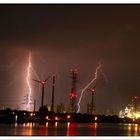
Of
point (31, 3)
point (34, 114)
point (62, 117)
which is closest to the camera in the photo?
point (31, 3)

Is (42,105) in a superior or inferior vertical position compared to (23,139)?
superior

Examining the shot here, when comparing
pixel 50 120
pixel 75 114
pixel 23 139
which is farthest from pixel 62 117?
pixel 23 139

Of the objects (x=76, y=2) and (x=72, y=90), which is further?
(x=72, y=90)

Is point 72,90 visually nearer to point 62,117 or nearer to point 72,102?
point 72,102

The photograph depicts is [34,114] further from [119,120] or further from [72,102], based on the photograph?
[119,120]

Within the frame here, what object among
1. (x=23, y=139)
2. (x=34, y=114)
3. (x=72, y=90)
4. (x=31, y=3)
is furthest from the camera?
(x=34, y=114)

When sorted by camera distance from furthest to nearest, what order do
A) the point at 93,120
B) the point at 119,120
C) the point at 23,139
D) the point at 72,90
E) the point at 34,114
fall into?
the point at 119,120 < the point at 93,120 < the point at 34,114 < the point at 72,90 < the point at 23,139

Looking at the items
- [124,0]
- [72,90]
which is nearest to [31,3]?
[124,0]

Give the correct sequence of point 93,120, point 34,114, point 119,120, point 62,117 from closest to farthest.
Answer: point 34,114, point 62,117, point 93,120, point 119,120

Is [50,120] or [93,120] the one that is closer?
[50,120]
